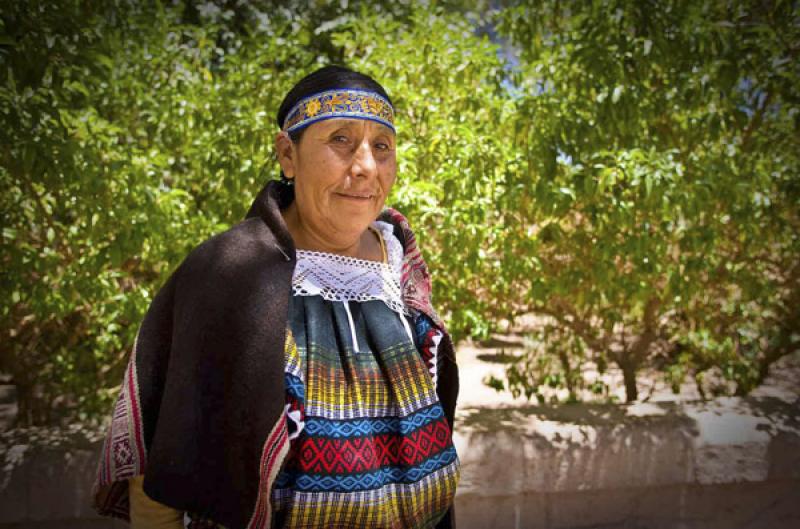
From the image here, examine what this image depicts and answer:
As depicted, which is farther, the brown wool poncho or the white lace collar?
the white lace collar

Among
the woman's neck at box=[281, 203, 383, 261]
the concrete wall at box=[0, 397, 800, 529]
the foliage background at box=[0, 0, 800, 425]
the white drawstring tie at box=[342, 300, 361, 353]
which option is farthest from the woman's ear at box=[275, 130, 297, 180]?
the concrete wall at box=[0, 397, 800, 529]

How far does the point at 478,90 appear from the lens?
10.0ft

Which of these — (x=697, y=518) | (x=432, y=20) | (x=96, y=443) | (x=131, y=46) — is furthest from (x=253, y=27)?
(x=697, y=518)

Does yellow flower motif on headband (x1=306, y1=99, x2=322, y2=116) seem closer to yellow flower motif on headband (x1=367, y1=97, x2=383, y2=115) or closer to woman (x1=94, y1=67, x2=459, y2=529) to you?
woman (x1=94, y1=67, x2=459, y2=529)

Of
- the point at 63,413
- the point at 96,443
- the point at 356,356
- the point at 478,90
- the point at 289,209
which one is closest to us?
the point at 356,356

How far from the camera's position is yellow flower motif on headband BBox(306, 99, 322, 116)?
4.40ft

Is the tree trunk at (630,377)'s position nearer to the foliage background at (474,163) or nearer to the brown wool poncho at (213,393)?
the foliage background at (474,163)

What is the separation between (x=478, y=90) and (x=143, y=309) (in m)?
1.84

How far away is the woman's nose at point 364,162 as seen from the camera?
4.40 feet

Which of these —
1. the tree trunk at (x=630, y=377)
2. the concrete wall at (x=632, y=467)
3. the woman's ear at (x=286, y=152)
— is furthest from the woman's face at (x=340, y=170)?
the tree trunk at (x=630, y=377)

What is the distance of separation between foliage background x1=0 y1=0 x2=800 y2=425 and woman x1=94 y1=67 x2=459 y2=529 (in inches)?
46.3

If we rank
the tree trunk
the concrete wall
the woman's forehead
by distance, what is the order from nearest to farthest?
the woman's forehead → the concrete wall → the tree trunk

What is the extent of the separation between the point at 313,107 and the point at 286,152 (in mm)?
129

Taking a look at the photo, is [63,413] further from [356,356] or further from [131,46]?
[356,356]
